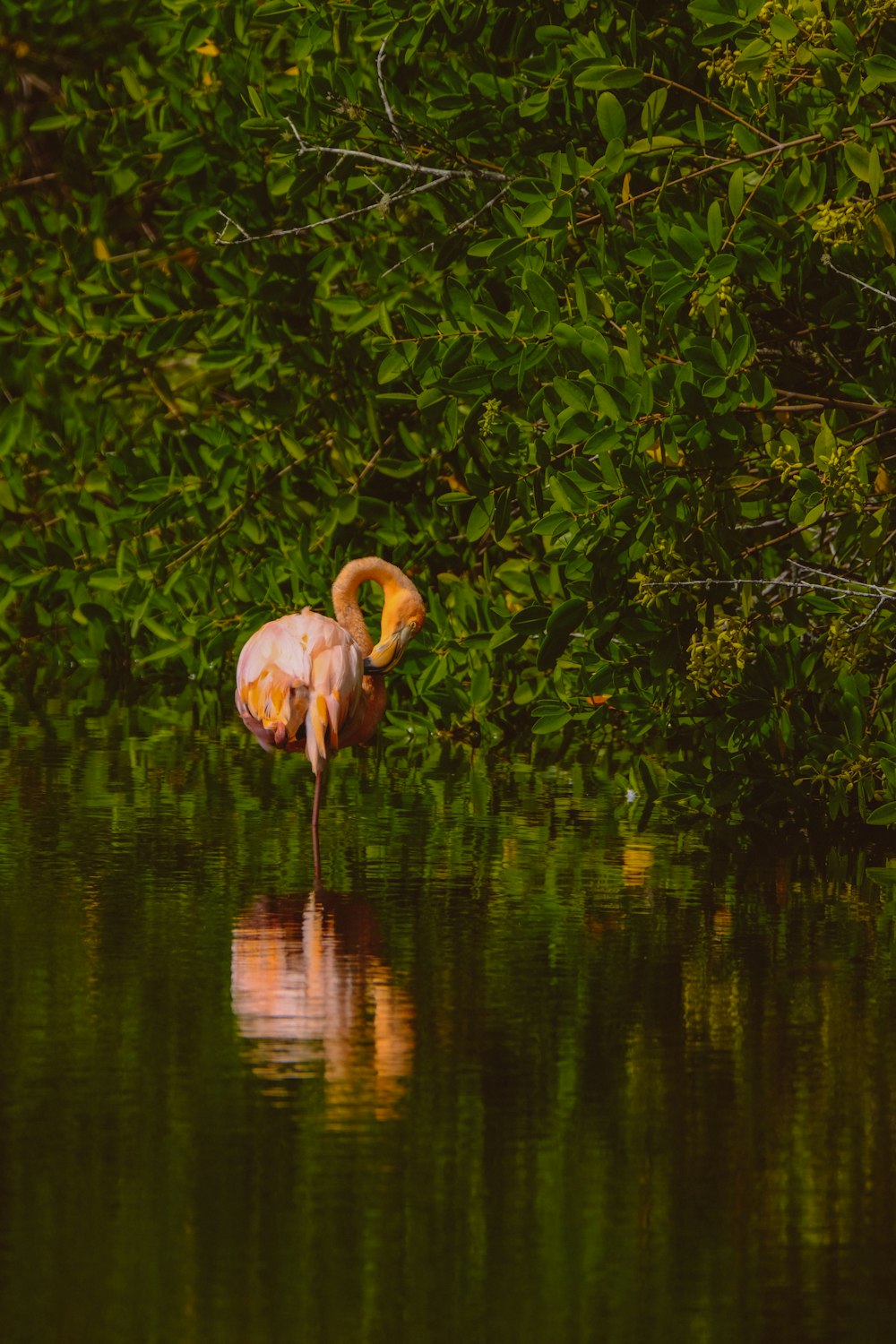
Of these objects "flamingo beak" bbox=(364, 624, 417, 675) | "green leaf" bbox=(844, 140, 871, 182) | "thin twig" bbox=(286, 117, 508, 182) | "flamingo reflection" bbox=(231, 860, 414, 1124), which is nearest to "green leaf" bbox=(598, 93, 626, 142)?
"green leaf" bbox=(844, 140, 871, 182)

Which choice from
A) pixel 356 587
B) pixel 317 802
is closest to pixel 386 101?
pixel 356 587

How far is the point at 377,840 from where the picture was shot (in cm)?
864

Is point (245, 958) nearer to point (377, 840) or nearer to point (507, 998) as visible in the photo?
point (507, 998)

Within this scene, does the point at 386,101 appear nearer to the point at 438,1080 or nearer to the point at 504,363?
the point at 504,363

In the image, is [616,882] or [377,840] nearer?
[616,882]

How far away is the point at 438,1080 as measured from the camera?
5582 millimetres

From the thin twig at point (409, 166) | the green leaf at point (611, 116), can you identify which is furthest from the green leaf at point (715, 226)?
the thin twig at point (409, 166)

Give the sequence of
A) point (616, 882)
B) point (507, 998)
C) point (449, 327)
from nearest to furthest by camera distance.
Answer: point (507, 998), point (616, 882), point (449, 327)

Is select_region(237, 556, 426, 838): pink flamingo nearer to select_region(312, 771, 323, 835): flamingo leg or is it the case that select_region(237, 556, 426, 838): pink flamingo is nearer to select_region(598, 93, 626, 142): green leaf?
select_region(312, 771, 323, 835): flamingo leg

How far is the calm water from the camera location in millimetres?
4312

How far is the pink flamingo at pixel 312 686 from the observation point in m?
8.57

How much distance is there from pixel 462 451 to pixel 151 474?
1758mm

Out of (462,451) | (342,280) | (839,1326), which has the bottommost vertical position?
(839,1326)

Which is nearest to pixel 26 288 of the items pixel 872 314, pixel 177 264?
pixel 177 264
